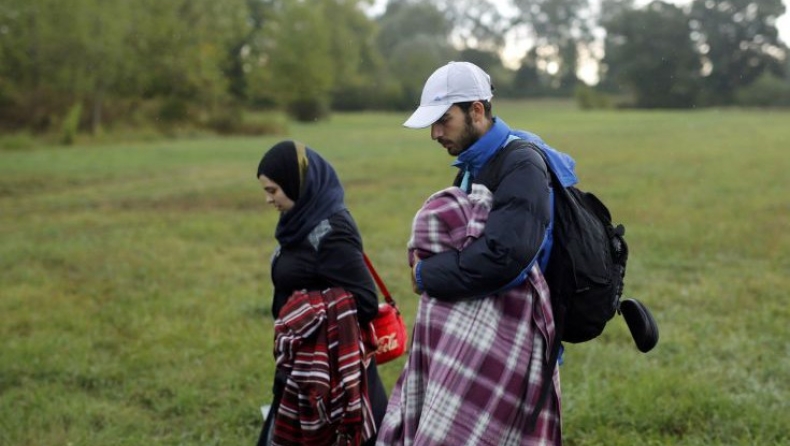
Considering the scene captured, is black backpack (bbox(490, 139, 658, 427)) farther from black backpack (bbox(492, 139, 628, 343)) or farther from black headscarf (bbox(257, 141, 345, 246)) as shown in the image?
black headscarf (bbox(257, 141, 345, 246))

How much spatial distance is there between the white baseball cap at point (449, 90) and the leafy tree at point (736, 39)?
11447mm

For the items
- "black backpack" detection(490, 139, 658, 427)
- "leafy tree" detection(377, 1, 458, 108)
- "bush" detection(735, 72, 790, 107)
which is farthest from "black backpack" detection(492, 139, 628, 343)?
"leafy tree" detection(377, 1, 458, 108)

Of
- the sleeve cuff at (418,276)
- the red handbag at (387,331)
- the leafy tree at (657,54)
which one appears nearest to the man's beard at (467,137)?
the sleeve cuff at (418,276)

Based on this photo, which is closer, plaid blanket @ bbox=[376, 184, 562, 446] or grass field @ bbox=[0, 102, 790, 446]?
plaid blanket @ bbox=[376, 184, 562, 446]

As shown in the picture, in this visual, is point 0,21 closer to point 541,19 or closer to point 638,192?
point 638,192

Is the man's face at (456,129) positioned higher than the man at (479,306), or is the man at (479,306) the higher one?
the man's face at (456,129)

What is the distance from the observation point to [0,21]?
25062mm

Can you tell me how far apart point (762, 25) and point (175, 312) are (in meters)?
13.4

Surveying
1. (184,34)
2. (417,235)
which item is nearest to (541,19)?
(184,34)

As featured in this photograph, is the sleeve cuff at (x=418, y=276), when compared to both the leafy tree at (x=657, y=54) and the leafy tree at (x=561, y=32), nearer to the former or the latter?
the leafy tree at (x=657, y=54)

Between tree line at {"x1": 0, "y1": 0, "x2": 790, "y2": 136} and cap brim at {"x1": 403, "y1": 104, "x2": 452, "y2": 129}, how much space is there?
11.7 m

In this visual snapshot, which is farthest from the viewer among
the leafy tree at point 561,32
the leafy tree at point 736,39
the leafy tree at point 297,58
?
the leafy tree at point 561,32

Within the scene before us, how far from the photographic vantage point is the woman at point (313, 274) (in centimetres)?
317

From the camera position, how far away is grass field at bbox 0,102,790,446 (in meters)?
4.47
